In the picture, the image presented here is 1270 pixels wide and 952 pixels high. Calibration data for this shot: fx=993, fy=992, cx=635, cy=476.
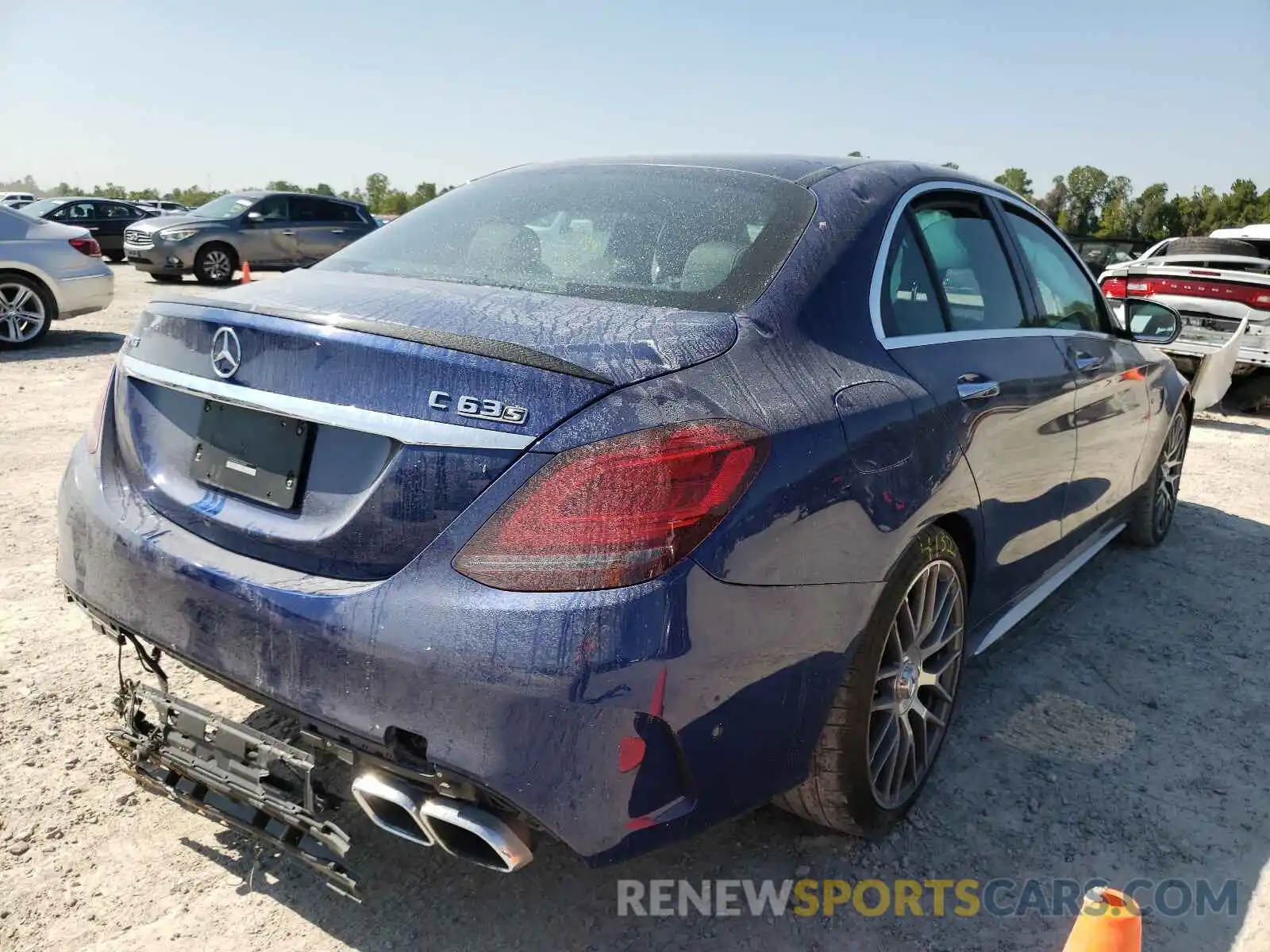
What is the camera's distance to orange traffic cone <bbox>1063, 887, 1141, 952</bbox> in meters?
1.79

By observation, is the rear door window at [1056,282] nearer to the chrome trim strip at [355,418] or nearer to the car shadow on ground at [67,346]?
the chrome trim strip at [355,418]

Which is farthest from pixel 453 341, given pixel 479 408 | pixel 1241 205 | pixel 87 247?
pixel 1241 205

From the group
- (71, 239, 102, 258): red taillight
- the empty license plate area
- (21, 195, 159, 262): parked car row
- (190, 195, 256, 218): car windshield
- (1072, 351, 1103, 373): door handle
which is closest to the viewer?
the empty license plate area

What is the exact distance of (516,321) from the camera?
6.57 feet

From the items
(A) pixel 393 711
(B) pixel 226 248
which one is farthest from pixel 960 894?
(B) pixel 226 248

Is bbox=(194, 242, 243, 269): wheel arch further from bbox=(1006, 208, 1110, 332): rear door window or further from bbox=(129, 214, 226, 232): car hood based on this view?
bbox=(1006, 208, 1110, 332): rear door window

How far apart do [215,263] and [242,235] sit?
0.69 m

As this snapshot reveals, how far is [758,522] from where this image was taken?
185 centimetres

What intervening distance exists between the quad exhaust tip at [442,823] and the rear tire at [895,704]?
76 cm

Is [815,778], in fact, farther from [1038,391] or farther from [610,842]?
[1038,391]

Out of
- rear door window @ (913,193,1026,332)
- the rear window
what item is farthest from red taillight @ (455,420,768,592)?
rear door window @ (913,193,1026,332)

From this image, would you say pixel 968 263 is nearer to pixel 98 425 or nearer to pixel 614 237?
pixel 614 237

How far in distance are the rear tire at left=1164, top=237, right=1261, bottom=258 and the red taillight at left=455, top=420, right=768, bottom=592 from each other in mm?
10963

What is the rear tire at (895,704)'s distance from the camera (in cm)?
Result: 223
